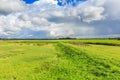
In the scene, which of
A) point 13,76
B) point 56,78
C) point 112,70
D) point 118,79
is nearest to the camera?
point 118,79

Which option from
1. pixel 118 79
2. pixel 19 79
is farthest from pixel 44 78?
pixel 118 79

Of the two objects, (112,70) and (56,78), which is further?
(112,70)

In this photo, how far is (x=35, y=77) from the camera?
19688 mm

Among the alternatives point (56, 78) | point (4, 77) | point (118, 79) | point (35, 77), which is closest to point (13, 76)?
point (4, 77)

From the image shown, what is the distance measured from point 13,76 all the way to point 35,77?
2.53m

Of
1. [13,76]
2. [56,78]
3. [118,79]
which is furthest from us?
[13,76]

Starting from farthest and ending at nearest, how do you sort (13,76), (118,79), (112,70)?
(112,70) → (13,76) → (118,79)

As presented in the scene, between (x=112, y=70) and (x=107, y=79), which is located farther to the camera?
(x=112, y=70)

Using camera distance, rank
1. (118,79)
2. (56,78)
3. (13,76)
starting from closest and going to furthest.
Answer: (118,79), (56,78), (13,76)

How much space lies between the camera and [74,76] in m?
19.4

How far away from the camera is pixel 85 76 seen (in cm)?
1938

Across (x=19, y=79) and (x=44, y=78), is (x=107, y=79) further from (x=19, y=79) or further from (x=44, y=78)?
(x=19, y=79)

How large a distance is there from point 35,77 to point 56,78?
7.75 ft

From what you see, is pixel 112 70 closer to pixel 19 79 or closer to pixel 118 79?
pixel 118 79
